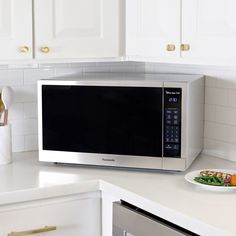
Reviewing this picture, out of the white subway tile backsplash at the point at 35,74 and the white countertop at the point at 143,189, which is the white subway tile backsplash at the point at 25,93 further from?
the white countertop at the point at 143,189

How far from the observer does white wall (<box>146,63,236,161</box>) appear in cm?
249

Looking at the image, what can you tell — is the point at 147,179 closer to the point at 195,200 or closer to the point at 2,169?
the point at 195,200

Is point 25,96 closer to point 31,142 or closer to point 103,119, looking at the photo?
point 31,142

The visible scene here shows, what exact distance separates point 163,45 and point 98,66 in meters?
0.63

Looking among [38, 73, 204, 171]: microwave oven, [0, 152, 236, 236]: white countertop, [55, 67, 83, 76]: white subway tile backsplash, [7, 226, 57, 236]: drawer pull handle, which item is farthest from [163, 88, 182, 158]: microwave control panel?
[55, 67, 83, 76]: white subway tile backsplash

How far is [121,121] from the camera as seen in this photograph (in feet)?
7.73

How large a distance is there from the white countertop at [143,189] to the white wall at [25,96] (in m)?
0.17

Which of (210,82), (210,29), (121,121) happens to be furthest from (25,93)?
(210,29)

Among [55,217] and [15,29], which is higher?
[15,29]

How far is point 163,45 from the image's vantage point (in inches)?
90.4

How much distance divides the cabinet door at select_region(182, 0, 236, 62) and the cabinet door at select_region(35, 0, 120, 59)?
391 mm

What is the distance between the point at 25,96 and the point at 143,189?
900 millimetres

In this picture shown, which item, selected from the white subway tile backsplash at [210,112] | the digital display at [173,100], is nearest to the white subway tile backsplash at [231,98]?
the white subway tile backsplash at [210,112]

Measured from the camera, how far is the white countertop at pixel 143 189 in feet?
5.82
